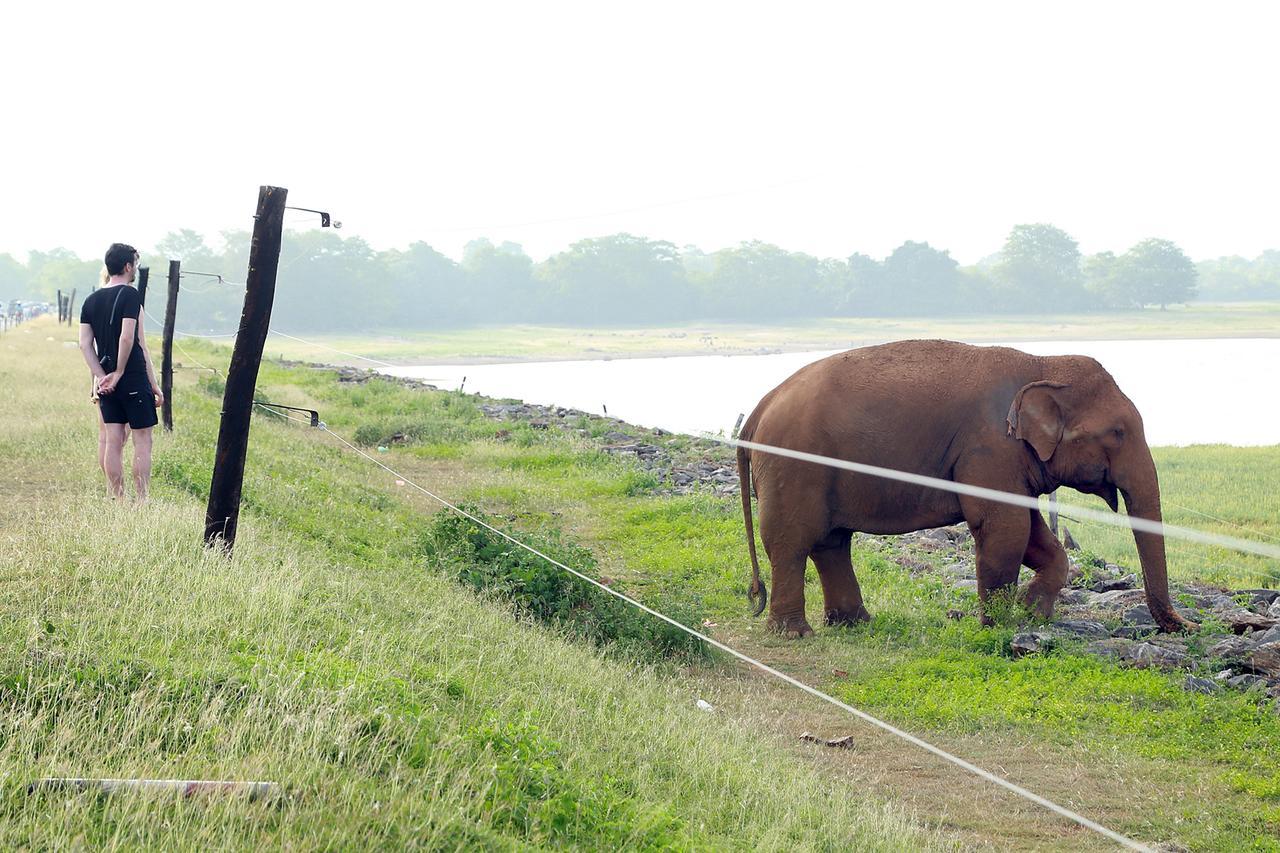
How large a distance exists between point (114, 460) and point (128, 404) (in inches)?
18.1

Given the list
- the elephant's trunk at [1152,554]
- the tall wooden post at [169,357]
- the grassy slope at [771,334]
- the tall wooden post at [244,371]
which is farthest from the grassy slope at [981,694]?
the grassy slope at [771,334]

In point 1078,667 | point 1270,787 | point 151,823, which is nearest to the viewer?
point 151,823

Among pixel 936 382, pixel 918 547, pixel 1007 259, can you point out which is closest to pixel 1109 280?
pixel 1007 259

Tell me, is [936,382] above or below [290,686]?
above

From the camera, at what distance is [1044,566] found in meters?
9.84

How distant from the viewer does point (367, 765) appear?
4309mm

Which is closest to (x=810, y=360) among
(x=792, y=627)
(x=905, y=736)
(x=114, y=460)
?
(x=792, y=627)

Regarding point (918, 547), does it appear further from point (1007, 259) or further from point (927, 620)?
point (1007, 259)

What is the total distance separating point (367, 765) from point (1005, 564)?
Answer: 6.45m

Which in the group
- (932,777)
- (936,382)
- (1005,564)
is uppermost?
(936,382)

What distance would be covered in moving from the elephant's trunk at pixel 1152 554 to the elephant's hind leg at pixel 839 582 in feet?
7.34

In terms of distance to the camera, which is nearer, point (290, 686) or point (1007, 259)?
point (290, 686)

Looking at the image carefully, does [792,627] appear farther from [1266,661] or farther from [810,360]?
[810,360]

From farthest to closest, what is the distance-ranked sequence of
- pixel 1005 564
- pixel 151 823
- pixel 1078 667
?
pixel 1005 564 < pixel 1078 667 < pixel 151 823
